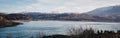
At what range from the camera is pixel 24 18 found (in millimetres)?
115312

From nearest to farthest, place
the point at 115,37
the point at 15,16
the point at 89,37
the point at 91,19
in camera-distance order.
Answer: the point at 115,37, the point at 89,37, the point at 15,16, the point at 91,19

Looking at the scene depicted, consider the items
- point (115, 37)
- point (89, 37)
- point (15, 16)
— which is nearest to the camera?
point (115, 37)

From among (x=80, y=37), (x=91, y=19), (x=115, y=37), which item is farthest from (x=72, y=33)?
(x=91, y=19)

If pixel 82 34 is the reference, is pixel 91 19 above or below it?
below

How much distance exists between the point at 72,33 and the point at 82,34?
56 cm

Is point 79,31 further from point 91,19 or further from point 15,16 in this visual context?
point 91,19

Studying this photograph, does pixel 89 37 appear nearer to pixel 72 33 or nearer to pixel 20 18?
pixel 72 33

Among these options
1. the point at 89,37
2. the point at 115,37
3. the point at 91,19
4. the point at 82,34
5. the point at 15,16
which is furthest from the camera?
the point at 91,19

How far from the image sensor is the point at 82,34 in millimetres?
12180

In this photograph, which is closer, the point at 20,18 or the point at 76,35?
the point at 76,35

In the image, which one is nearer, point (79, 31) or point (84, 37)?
point (84, 37)

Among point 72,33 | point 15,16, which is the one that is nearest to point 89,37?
point 72,33

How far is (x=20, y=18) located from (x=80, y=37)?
103415mm

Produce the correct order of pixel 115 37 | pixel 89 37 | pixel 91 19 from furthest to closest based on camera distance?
pixel 91 19 < pixel 89 37 < pixel 115 37
